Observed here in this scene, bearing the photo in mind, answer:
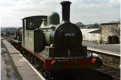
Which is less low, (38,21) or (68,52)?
(38,21)

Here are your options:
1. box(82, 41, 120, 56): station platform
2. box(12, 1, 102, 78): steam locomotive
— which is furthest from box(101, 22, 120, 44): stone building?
box(12, 1, 102, 78): steam locomotive

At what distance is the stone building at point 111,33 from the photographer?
1543 inches

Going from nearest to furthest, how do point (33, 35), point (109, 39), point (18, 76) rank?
point (18, 76), point (33, 35), point (109, 39)

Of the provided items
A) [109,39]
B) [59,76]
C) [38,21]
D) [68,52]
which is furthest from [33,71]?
[109,39]

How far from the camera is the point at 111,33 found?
40.3 m

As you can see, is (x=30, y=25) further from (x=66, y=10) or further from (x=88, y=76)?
(x=66, y=10)

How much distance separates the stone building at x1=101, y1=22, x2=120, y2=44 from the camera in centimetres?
3919

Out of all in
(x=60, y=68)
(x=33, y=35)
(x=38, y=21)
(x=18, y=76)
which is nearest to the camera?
(x=60, y=68)

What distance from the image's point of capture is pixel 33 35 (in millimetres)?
13094

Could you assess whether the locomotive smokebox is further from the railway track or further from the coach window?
the coach window

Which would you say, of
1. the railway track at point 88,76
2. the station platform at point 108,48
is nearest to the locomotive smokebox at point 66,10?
the railway track at point 88,76

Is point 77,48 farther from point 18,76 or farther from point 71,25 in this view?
point 18,76

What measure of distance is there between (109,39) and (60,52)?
2965cm

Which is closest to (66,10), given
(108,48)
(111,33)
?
(108,48)
